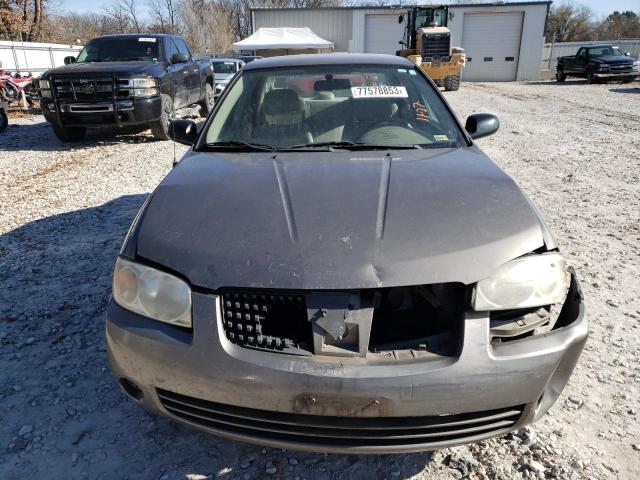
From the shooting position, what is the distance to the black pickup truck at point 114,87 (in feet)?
25.1

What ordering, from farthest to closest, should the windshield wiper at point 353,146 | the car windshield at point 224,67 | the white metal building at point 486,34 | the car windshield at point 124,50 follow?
1. the white metal building at point 486,34
2. the car windshield at point 224,67
3. the car windshield at point 124,50
4. the windshield wiper at point 353,146

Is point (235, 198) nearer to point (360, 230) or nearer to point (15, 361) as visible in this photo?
point (360, 230)

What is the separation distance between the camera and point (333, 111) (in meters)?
2.92

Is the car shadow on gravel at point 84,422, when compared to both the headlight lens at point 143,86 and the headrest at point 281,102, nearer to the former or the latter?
the headrest at point 281,102

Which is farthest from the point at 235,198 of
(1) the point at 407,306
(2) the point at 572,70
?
(2) the point at 572,70

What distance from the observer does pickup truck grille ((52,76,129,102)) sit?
7.62 meters

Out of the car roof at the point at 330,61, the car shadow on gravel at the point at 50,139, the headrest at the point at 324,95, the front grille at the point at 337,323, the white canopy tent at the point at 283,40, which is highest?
the white canopy tent at the point at 283,40

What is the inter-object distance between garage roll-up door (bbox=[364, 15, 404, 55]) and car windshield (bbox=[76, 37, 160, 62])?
24.3m

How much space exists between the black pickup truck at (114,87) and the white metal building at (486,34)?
23.8m

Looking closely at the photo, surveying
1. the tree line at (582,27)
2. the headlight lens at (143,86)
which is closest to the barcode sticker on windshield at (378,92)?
the headlight lens at (143,86)

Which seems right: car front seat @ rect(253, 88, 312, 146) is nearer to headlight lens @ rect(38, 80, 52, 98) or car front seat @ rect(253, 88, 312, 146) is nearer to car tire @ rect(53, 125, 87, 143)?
headlight lens @ rect(38, 80, 52, 98)

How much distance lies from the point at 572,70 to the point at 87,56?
23.3 meters

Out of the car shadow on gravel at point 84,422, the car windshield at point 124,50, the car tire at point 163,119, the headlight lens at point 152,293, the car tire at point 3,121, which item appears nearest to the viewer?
the headlight lens at point 152,293

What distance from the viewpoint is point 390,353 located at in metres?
1.53
